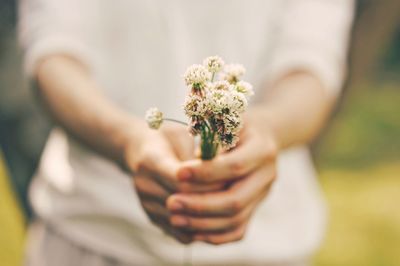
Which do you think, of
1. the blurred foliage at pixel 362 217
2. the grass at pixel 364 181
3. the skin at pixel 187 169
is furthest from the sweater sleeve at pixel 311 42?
the blurred foliage at pixel 362 217

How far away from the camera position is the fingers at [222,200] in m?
0.73

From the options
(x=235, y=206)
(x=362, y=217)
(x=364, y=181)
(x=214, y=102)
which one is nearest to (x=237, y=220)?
(x=235, y=206)

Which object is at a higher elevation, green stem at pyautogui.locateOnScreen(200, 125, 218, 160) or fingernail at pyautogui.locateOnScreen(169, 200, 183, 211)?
green stem at pyautogui.locateOnScreen(200, 125, 218, 160)

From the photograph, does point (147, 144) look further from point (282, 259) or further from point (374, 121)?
point (374, 121)

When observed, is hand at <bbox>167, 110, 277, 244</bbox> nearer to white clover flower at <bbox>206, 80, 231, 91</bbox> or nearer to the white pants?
white clover flower at <bbox>206, 80, 231, 91</bbox>

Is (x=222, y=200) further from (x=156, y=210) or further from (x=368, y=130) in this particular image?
(x=368, y=130)

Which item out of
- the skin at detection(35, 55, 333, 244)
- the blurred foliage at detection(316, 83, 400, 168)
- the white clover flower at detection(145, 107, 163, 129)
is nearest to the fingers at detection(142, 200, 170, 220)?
the skin at detection(35, 55, 333, 244)

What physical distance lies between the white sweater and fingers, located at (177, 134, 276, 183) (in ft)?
→ 1.00

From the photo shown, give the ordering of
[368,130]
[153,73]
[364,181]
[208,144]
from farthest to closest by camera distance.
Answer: [368,130] → [364,181] → [153,73] → [208,144]

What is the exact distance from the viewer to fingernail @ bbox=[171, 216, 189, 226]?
74cm

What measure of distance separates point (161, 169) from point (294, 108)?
378 mm

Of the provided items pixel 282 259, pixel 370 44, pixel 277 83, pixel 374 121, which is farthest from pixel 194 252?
pixel 374 121

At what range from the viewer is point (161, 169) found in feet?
2.43

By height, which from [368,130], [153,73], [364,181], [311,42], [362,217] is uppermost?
[368,130]
